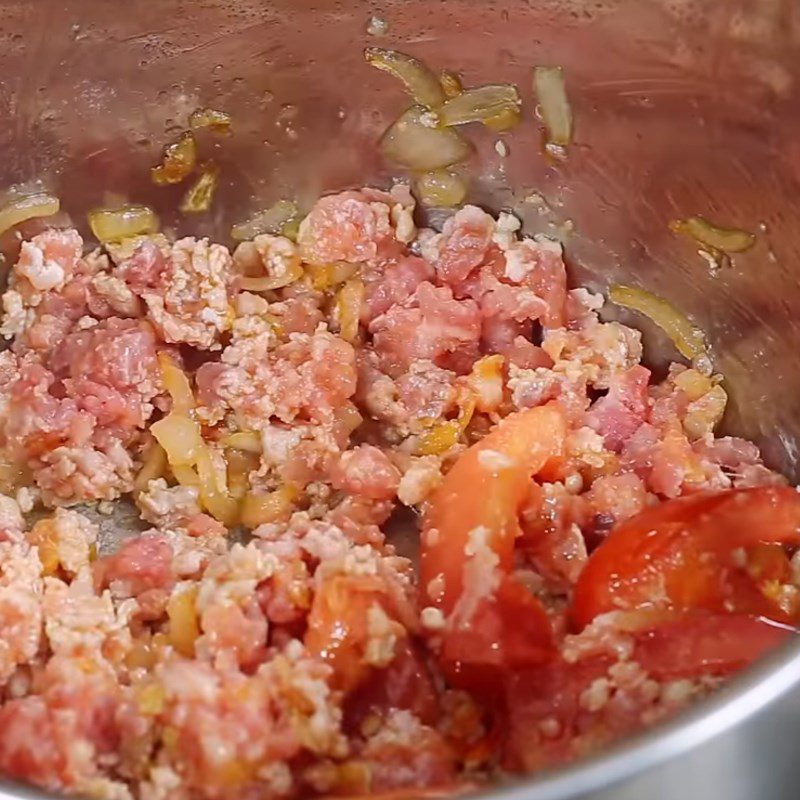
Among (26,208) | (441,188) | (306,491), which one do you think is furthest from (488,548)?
(26,208)

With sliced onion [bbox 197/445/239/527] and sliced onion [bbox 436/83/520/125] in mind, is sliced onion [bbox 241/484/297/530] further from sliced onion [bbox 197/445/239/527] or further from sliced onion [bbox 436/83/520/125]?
sliced onion [bbox 436/83/520/125]

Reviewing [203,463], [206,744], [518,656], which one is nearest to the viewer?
[206,744]

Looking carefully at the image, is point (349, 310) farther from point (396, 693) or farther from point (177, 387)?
point (396, 693)

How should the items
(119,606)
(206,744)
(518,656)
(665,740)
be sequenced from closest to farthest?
1. (665,740)
2. (206,744)
3. (518,656)
4. (119,606)

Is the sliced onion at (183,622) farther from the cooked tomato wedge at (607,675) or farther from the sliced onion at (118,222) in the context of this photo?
the sliced onion at (118,222)

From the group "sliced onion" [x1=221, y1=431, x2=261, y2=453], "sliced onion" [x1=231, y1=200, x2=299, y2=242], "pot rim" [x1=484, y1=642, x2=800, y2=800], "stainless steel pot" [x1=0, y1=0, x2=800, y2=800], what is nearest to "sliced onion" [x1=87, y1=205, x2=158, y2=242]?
"stainless steel pot" [x1=0, y1=0, x2=800, y2=800]

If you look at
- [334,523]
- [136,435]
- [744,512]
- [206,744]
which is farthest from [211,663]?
[744,512]

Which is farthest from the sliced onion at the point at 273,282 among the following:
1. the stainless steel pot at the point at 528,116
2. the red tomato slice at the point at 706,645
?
the red tomato slice at the point at 706,645

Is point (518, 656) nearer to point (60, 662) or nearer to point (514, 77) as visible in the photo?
point (60, 662)
